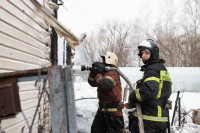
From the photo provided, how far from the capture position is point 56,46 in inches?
239

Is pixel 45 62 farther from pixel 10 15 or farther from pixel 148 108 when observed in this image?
pixel 148 108

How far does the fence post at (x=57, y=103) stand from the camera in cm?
113

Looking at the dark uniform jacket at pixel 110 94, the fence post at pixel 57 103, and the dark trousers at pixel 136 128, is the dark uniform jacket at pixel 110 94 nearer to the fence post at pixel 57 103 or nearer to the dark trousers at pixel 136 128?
the dark trousers at pixel 136 128

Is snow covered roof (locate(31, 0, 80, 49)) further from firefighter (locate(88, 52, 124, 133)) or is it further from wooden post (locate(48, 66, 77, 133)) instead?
wooden post (locate(48, 66, 77, 133))

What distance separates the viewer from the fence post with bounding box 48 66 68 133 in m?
1.13

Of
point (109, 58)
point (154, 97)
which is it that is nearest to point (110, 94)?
point (109, 58)

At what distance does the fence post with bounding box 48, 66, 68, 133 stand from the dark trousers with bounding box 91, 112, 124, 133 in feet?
7.89

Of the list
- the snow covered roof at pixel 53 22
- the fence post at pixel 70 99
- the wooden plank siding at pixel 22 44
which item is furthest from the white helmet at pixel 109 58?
the fence post at pixel 70 99

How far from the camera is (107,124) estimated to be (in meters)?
3.41

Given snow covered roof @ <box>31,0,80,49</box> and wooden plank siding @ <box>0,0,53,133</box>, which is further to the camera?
snow covered roof @ <box>31,0,80,49</box>

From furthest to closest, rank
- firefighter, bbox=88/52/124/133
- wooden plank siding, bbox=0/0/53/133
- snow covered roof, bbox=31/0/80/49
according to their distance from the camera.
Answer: snow covered roof, bbox=31/0/80/49 → firefighter, bbox=88/52/124/133 → wooden plank siding, bbox=0/0/53/133

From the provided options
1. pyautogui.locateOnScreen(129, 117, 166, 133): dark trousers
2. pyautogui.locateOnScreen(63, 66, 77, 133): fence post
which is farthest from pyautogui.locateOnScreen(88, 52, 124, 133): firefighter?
pyautogui.locateOnScreen(63, 66, 77, 133): fence post

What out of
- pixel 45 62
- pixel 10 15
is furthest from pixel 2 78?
pixel 45 62

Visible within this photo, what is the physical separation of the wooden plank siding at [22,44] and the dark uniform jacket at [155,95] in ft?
6.99
